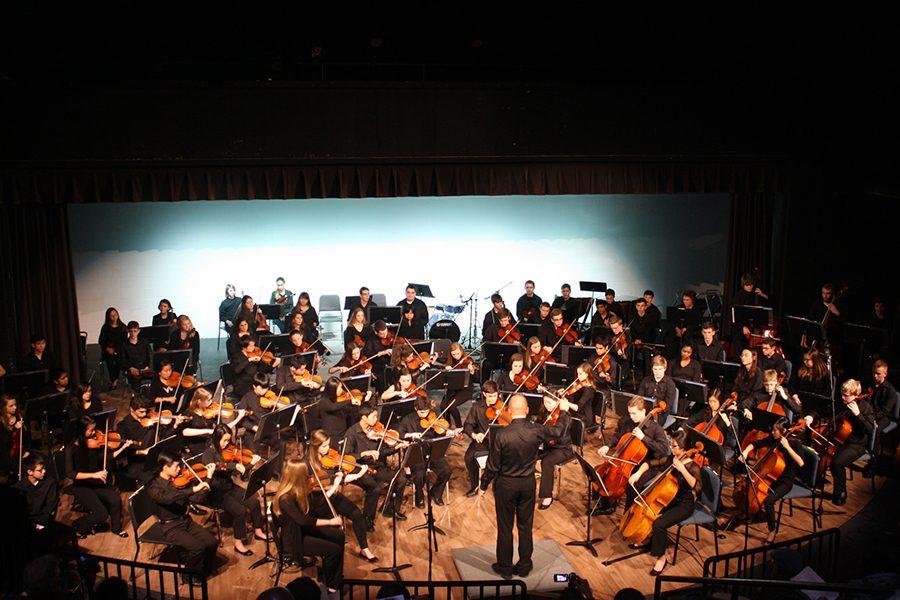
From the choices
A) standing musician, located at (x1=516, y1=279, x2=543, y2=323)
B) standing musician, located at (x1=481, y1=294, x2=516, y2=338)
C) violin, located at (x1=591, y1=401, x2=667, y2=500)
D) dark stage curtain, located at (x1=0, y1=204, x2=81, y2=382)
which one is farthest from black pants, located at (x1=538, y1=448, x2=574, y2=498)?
dark stage curtain, located at (x1=0, y1=204, x2=81, y2=382)

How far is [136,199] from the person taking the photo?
1142 centimetres

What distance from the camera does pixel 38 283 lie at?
11828mm

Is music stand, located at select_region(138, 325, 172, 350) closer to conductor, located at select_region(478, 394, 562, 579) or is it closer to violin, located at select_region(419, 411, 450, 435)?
violin, located at select_region(419, 411, 450, 435)

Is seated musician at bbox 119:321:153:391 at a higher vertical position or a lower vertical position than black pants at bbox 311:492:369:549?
higher

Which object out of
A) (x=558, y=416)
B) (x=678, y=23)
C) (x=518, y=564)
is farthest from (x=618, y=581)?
(x=678, y=23)

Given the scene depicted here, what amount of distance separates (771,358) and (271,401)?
625 cm

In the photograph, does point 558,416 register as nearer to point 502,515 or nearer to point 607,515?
point 607,515

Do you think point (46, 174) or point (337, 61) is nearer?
point (46, 174)

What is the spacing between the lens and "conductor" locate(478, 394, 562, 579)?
663 centimetres

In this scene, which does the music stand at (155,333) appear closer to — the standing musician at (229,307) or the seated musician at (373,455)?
the standing musician at (229,307)

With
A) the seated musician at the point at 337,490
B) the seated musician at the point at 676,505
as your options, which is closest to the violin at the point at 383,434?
the seated musician at the point at 337,490

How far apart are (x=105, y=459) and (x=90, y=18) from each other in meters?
7.04

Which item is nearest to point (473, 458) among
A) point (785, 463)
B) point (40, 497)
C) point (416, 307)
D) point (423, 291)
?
point (785, 463)

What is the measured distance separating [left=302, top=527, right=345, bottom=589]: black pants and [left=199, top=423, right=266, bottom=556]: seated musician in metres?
0.92
